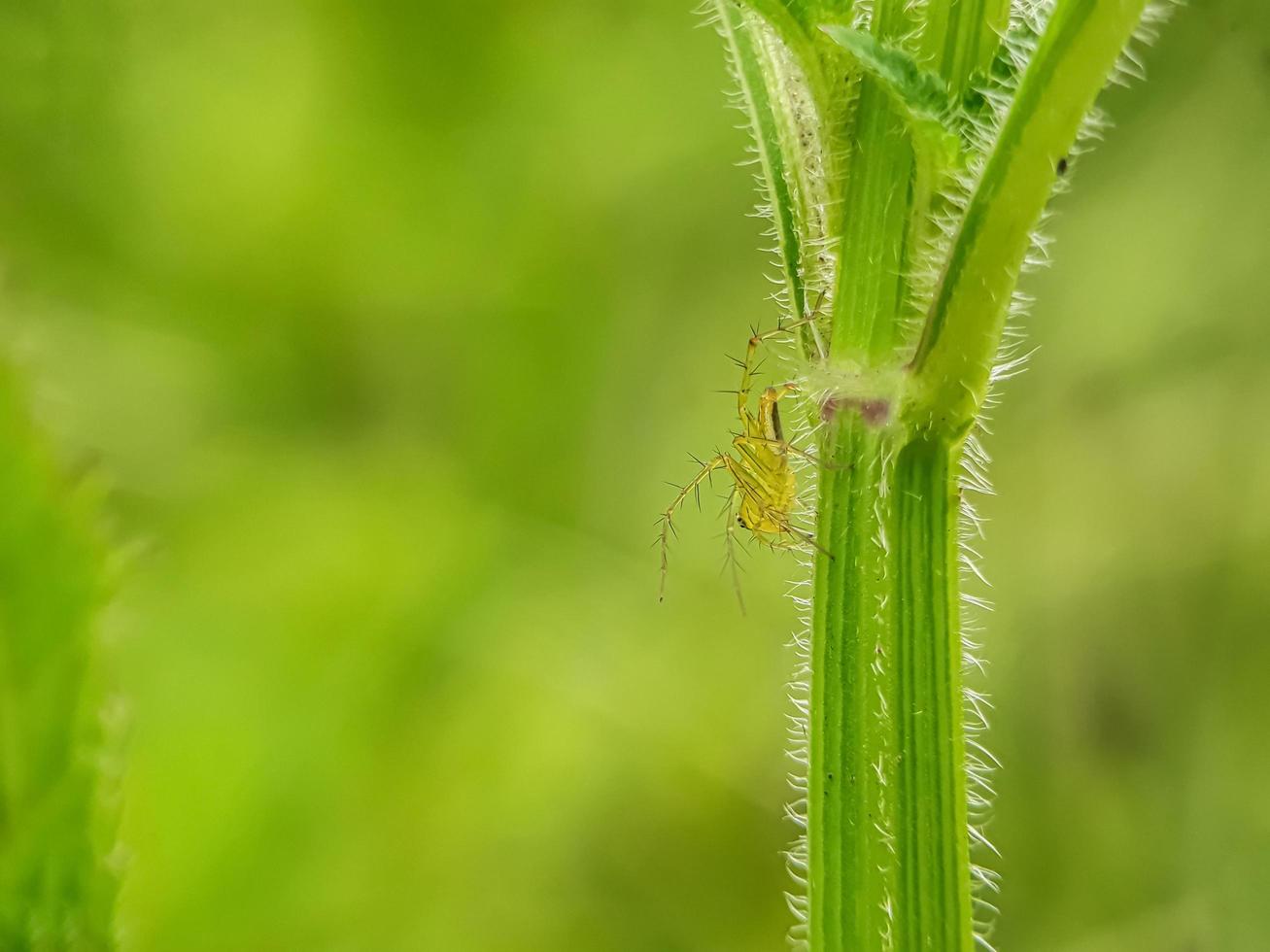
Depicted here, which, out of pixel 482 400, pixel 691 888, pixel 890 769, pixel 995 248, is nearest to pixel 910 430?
pixel 995 248

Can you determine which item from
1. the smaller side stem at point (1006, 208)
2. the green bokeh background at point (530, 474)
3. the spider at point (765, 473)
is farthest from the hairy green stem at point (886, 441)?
the green bokeh background at point (530, 474)

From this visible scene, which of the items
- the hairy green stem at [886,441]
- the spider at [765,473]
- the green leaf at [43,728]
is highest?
the spider at [765,473]

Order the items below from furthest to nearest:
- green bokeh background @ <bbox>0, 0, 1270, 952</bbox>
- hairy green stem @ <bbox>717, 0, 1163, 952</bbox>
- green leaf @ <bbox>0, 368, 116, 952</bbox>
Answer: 1. green bokeh background @ <bbox>0, 0, 1270, 952</bbox>
2. hairy green stem @ <bbox>717, 0, 1163, 952</bbox>
3. green leaf @ <bbox>0, 368, 116, 952</bbox>

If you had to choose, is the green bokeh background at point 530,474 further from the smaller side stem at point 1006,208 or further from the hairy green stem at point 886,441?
the smaller side stem at point 1006,208

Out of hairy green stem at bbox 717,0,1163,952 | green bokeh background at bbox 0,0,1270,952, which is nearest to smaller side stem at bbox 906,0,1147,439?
hairy green stem at bbox 717,0,1163,952

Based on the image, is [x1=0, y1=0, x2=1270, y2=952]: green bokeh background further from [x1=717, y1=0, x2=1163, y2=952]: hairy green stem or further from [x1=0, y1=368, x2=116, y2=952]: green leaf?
[x1=717, y1=0, x2=1163, y2=952]: hairy green stem

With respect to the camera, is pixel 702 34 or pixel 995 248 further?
pixel 702 34

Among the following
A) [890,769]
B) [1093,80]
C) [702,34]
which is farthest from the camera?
[702,34]

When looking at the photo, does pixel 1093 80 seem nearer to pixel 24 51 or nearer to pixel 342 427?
pixel 342 427

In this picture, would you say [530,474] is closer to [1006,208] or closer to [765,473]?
[765,473]
